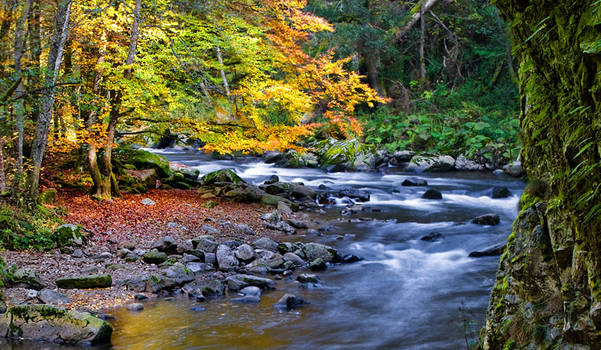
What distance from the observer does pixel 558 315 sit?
114 inches

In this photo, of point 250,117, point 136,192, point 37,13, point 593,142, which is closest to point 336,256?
point 250,117

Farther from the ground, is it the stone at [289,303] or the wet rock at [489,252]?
the wet rock at [489,252]

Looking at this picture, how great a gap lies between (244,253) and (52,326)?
13.1ft

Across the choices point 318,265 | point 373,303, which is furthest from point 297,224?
point 373,303

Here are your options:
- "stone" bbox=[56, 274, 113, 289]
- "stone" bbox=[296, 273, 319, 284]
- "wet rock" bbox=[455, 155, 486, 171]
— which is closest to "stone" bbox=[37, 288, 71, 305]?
"stone" bbox=[56, 274, 113, 289]

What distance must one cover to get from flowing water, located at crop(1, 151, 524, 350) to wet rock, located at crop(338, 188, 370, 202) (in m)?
1.81

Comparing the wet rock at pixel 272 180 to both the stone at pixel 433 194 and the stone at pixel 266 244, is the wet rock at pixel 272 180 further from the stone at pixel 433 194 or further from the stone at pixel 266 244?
the stone at pixel 266 244

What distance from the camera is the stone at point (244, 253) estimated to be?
880 cm

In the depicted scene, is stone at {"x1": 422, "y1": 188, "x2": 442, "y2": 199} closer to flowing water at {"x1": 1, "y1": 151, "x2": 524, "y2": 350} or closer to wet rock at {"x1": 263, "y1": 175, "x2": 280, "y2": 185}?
flowing water at {"x1": 1, "y1": 151, "x2": 524, "y2": 350}

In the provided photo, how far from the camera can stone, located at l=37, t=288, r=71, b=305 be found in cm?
A: 610

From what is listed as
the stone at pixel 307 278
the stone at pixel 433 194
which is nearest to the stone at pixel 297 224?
the stone at pixel 307 278

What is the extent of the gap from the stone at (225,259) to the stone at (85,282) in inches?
76.0

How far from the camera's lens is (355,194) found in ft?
52.0

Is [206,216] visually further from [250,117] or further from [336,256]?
[336,256]
